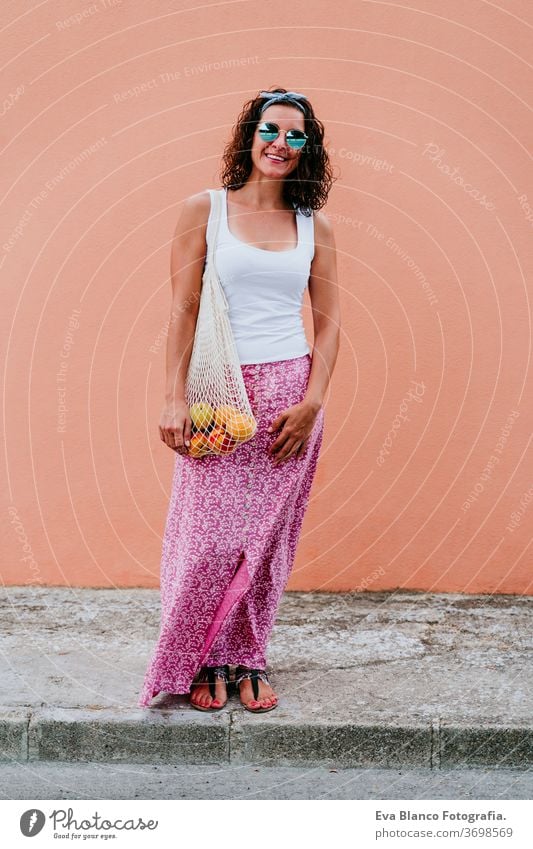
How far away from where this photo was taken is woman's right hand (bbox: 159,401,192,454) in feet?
12.4

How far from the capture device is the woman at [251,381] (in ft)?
12.4

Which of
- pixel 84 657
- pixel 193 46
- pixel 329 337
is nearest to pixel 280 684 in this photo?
pixel 84 657

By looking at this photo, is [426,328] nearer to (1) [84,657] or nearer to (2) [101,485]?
(2) [101,485]

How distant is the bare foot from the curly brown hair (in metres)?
1.65

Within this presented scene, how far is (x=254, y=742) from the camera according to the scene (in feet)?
12.6

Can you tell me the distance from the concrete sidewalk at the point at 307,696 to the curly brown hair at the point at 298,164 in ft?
5.65

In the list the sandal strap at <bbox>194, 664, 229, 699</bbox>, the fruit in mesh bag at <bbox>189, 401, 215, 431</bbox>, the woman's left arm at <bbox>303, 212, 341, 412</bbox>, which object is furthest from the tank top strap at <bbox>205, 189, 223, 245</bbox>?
the sandal strap at <bbox>194, 664, 229, 699</bbox>

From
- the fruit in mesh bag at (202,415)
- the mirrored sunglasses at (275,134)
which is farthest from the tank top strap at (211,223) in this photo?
the fruit in mesh bag at (202,415)

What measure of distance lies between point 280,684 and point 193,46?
9.41 ft

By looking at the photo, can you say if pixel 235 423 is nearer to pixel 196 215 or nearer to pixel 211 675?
pixel 196 215

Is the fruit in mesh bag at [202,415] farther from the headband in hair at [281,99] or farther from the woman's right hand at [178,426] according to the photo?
the headband in hair at [281,99]

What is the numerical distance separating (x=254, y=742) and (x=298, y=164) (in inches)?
76.9

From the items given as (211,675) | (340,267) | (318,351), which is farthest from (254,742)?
(340,267)

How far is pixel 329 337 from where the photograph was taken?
3992 millimetres
